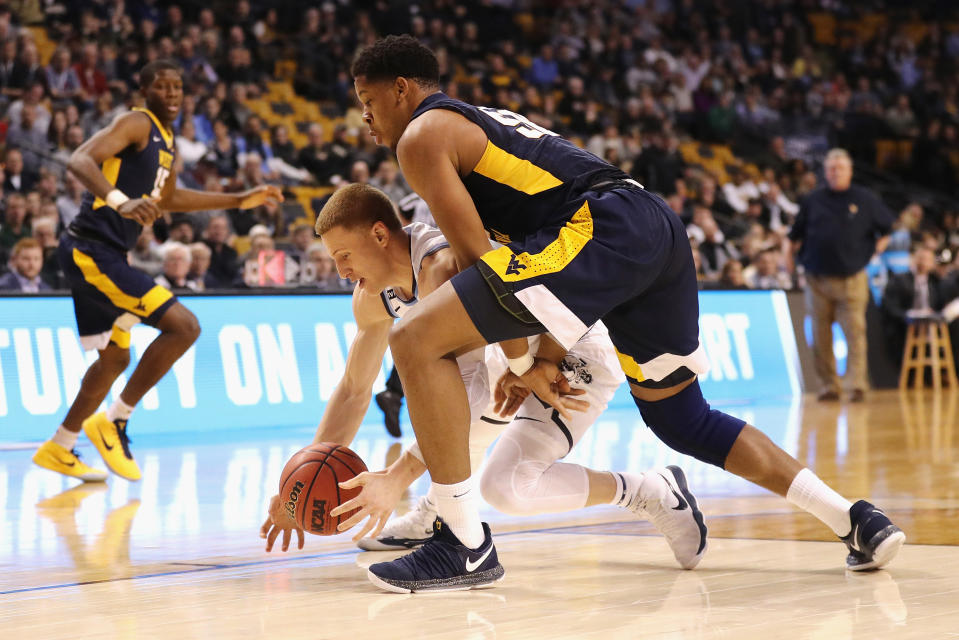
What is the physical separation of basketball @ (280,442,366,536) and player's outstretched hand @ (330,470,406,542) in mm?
105

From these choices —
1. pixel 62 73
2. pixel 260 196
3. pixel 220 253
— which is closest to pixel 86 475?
pixel 260 196

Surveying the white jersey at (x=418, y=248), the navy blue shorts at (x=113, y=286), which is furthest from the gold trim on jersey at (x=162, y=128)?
the white jersey at (x=418, y=248)

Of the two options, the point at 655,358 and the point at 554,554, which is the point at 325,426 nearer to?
the point at 554,554

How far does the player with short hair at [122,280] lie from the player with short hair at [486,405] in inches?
94.6

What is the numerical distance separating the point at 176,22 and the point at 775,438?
9.66 meters

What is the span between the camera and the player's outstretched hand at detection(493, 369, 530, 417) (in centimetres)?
346

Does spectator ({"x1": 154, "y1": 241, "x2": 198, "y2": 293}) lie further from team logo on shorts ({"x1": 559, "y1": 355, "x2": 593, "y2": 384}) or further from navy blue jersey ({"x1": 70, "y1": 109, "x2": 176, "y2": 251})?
team logo on shorts ({"x1": 559, "y1": 355, "x2": 593, "y2": 384})

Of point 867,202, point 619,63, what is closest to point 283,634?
point 867,202

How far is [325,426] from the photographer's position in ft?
13.2

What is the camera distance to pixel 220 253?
34.5 feet

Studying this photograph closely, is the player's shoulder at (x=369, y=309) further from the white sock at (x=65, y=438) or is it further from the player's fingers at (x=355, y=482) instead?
the white sock at (x=65, y=438)

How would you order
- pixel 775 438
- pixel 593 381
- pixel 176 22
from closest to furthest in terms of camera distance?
pixel 593 381 < pixel 775 438 < pixel 176 22

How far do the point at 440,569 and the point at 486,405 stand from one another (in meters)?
0.85

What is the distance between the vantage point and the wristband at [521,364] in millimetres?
3395
